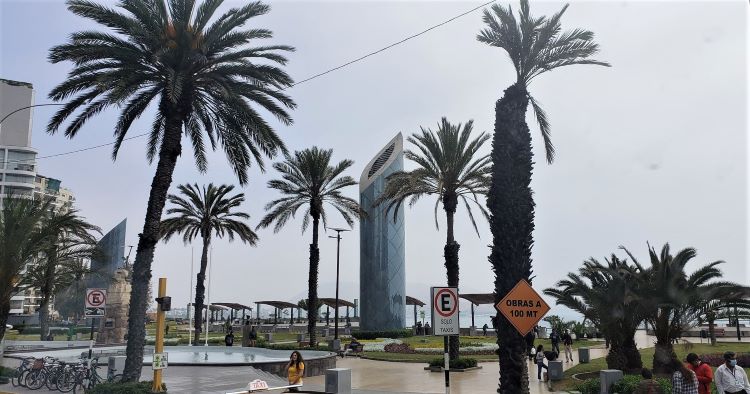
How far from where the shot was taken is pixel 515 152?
15219 millimetres

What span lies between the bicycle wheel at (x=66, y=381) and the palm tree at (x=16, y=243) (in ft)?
10.3

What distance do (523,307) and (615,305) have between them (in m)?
11.4

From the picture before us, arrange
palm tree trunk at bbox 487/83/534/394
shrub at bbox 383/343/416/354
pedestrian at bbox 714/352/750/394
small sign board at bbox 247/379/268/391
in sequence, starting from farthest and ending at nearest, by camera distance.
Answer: shrub at bbox 383/343/416/354 → small sign board at bbox 247/379/268/391 → palm tree trunk at bbox 487/83/534/394 → pedestrian at bbox 714/352/750/394

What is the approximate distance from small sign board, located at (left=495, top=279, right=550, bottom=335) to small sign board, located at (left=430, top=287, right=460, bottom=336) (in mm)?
978

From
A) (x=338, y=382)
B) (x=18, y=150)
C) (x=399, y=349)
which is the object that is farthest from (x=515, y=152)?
(x=18, y=150)

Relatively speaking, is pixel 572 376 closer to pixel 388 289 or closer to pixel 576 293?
pixel 576 293

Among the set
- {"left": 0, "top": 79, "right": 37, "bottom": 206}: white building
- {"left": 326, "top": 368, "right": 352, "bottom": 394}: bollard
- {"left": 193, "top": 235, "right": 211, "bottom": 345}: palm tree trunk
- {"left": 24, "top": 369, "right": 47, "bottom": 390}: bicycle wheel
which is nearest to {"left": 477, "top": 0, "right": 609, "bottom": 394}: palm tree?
{"left": 326, "top": 368, "right": 352, "bottom": 394}: bollard

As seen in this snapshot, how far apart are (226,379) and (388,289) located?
123 ft

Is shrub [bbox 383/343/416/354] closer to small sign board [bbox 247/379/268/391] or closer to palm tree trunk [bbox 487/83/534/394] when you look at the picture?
small sign board [bbox 247/379/268/391]

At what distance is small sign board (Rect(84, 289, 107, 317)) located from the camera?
1719cm

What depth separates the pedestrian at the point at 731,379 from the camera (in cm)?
1021

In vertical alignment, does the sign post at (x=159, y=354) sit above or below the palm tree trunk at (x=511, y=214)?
below

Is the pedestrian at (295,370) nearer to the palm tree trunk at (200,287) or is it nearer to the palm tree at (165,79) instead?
the palm tree at (165,79)

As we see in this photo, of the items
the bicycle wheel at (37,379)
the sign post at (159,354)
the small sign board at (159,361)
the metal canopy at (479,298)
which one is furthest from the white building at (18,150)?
the small sign board at (159,361)
